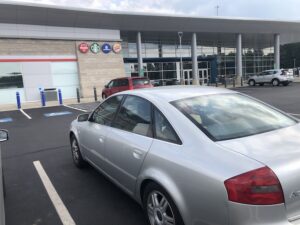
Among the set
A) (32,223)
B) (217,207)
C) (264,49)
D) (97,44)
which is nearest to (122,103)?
(32,223)

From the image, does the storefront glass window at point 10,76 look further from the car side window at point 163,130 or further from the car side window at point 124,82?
the car side window at point 163,130

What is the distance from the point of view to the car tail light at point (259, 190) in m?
2.19

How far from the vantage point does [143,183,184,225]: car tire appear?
272cm

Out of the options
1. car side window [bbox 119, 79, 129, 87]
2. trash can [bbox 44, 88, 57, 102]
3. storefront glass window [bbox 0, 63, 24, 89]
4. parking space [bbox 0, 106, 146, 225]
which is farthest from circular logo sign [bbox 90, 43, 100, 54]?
parking space [bbox 0, 106, 146, 225]

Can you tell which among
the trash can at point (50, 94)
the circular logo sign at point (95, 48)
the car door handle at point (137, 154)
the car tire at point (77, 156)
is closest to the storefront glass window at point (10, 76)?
the trash can at point (50, 94)

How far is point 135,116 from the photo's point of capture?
3.71 meters

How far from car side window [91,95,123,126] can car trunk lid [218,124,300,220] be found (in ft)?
6.62

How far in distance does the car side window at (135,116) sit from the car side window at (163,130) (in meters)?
0.11

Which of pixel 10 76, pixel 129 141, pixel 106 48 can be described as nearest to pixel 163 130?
pixel 129 141

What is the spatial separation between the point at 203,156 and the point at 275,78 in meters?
29.1

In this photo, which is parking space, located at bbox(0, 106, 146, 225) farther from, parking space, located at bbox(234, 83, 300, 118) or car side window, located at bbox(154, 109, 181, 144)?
parking space, located at bbox(234, 83, 300, 118)

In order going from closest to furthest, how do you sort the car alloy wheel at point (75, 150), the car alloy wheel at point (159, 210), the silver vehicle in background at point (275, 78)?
the car alloy wheel at point (159, 210), the car alloy wheel at point (75, 150), the silver vehicle in background at point (275, 78)

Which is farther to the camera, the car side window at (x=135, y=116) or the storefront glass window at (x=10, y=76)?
the storefront glass window at (x=10, y=76)

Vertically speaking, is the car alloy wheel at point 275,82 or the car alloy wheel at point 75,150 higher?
the car alloy wheel at point 75,150
